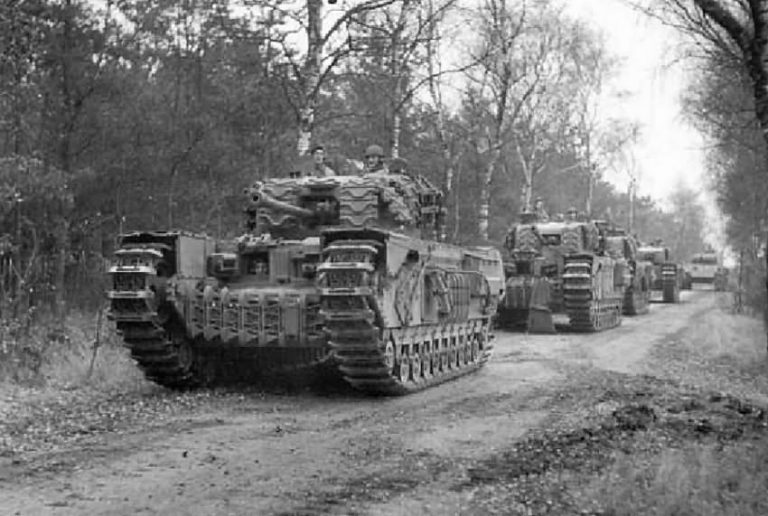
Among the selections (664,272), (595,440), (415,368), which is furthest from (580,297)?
(664,272)

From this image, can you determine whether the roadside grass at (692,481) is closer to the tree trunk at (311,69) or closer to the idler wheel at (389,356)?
the idler wheel at (389,356)

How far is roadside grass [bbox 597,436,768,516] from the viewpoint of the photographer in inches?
231

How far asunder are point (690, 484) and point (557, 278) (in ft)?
59.0

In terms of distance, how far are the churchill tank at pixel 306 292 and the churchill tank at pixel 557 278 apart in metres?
8.65

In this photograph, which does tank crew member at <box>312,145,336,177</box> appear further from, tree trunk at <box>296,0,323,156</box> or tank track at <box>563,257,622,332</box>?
tank track at <box>563,257,622,332</box>

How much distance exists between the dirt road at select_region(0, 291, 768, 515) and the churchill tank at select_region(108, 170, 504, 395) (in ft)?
2.26

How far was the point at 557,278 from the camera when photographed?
2419cm

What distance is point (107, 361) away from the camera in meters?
14.4

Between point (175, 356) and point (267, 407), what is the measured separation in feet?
5.26

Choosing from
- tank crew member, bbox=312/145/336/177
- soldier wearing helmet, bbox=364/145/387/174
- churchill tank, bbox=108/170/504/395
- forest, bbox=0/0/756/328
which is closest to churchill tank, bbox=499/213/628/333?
forest, bbox=0/0/756/328

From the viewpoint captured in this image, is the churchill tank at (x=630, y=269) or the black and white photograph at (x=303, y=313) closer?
the black and white photograph at (x=303, y=313)

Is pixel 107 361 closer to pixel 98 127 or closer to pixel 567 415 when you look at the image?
pixel 98 127

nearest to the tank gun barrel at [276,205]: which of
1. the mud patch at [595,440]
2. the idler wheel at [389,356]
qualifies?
the idler wheel at [389,356]

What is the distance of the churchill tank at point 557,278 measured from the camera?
23.2 meters
